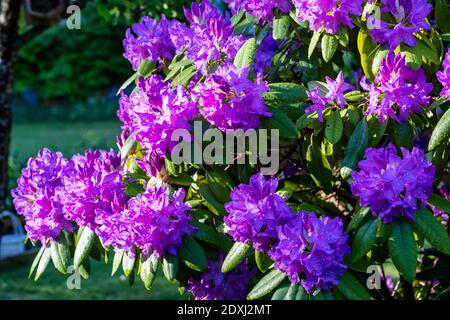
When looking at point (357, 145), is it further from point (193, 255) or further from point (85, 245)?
point (85, 245)

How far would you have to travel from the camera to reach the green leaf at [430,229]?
193cm

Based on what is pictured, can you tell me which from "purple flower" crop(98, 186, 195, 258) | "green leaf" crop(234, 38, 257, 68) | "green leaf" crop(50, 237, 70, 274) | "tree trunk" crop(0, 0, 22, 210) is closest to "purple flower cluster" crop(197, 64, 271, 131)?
"green leaf" crop(234, 38, 257, 68)

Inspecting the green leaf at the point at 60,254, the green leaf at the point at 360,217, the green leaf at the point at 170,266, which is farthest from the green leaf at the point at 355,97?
the green leaf at the point at 60,254

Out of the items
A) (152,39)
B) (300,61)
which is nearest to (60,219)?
(152,39)

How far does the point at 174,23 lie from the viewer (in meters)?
2.55

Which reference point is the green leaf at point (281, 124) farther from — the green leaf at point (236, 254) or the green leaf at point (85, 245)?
the green leaf at point (85, 245)

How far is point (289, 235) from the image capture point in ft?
6.41

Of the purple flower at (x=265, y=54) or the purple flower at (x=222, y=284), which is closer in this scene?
the purple flower at (x=222, y=284)

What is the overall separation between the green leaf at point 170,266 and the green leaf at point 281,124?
1.43 ft

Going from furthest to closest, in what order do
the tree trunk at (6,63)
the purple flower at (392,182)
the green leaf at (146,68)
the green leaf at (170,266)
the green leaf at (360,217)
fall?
1. the tree trunk at (6,63)
2. the green leaf at (146,68)
3. the green leaf at (170,266)
4. the green leaf at (360,217)
5. the purple flower at (392,182)

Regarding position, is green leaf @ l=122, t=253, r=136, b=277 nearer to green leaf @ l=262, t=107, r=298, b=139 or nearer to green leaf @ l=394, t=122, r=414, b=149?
green leaf @ l=262, t=107, r=298, b=139

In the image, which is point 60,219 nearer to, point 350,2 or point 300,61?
point 300,61

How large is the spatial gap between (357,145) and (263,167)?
1.18 feet

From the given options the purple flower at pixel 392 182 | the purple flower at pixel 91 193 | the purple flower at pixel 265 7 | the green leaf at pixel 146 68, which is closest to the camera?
the purple flower at pixel 392 182
